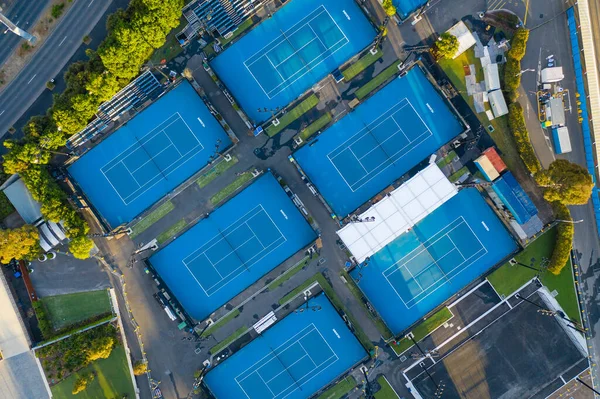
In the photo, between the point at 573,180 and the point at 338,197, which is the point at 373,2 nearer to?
the point at 338,197

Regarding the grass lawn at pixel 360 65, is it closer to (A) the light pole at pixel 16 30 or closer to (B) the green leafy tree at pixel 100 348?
(A) the light pole at pixel 16 30

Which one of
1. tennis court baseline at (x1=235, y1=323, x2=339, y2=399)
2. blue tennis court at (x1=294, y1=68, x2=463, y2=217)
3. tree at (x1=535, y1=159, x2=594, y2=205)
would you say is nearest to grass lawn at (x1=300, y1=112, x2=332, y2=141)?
blue tennis court at (x1=294, y1=68, x2=463, y2=217)

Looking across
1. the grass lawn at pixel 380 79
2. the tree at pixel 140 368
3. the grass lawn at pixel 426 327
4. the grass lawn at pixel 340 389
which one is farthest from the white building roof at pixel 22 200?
the grass lawn at pixel 426 327

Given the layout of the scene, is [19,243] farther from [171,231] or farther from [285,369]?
[285,369]

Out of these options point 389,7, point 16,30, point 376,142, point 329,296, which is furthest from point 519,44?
point 16,30

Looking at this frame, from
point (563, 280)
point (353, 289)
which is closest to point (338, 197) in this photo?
point (353, 289)

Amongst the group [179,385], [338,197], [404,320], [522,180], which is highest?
[338,197]
